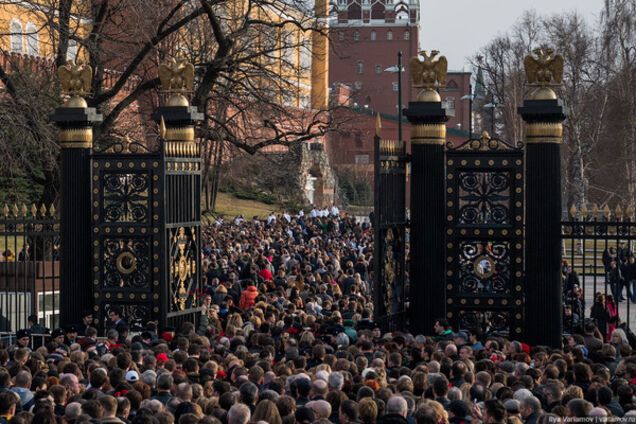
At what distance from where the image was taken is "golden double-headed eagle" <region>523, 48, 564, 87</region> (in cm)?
1709

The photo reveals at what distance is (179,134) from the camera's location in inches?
730

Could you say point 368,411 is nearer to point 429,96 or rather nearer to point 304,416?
point 304,416

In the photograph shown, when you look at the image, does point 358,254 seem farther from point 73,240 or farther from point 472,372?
point 472,372

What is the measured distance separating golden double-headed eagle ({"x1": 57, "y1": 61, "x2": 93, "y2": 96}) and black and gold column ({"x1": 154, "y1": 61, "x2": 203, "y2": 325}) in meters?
1.02

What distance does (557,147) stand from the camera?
17.1 meters

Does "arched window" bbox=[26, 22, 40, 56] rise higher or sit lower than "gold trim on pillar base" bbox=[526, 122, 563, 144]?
higher

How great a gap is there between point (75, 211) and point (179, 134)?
177 centimetres

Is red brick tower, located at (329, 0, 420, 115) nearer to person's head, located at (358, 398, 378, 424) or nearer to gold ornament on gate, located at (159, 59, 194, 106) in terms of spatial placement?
gold ornament on gate, located at (159, 59, 194, 106)

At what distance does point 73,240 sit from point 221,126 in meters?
9.53

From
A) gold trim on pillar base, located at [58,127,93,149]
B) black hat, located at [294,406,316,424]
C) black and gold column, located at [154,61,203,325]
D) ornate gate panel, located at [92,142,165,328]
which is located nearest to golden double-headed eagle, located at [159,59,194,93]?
black and gold column, located at [154,61,203,325]

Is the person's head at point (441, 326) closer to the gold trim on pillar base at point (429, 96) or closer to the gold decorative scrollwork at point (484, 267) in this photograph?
the gold decorative scrollwork at point (484, 267)

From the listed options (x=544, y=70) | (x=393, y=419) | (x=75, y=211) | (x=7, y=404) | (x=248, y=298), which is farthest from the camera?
(x=248, y=298)

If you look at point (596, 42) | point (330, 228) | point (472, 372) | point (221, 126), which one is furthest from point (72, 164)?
point (596, 42)

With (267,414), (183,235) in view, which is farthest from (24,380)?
(183,235)
